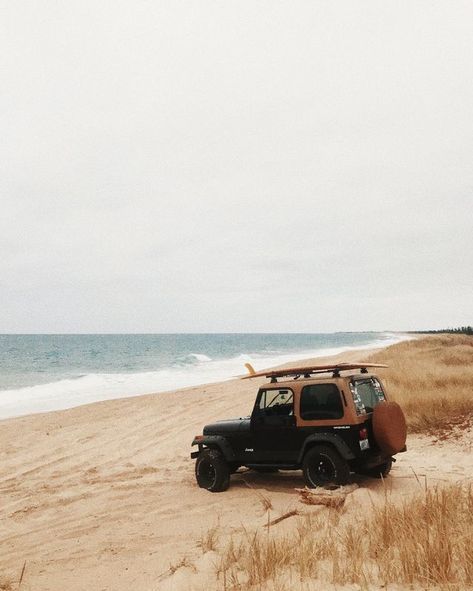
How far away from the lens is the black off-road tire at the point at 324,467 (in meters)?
8.15

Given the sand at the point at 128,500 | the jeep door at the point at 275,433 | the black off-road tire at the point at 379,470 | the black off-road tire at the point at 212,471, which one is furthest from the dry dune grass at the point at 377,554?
the black off-road tire at the point at 212,471

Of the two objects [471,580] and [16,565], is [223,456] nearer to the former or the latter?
[16,565]

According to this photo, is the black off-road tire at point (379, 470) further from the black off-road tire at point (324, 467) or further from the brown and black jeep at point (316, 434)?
the black off-road tire at point (324, 467)

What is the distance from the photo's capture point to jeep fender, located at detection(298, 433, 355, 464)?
8.14m

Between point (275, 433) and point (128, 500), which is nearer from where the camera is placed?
point (128, 500)

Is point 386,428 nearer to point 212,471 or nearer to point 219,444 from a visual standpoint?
point 219,444

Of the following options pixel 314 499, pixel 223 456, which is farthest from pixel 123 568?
pixel 223 456

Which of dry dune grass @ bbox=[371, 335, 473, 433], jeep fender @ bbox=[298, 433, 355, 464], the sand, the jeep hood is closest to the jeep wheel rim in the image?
the sand

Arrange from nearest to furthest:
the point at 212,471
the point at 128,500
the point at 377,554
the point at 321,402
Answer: the point at 377,554 → the point at 321,402 → the point at 128,500 → the point at 212,471

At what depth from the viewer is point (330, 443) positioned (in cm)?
839

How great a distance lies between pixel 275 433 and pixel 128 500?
2759 mm

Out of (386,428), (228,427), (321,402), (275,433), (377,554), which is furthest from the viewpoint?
(228,427)

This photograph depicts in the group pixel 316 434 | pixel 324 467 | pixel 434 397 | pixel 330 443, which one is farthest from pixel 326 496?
pixel 434 397

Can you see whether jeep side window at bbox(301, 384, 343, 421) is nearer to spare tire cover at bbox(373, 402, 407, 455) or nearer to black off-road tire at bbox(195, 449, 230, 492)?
spare tire cover at bbox(373, 402, 407, 455)
